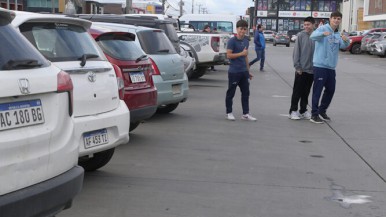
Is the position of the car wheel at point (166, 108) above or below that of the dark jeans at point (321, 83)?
below

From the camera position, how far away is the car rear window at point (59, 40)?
4867 millimetres

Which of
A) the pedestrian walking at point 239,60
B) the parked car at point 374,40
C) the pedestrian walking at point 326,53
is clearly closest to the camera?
the pedestrian walking at point 326,53

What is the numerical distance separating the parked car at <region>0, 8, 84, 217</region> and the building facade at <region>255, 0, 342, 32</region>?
104551mm

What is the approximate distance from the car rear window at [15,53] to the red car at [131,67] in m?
3.48

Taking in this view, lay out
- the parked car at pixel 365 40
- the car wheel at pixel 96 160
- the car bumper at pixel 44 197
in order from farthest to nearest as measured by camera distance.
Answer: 1. the parked car at pixel 365 40
2. the car wheel at pixel 96 160
3. the car bumper at pixel 44 197

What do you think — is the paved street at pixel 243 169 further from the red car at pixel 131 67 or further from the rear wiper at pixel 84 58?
the rear wiper at pixel 84 58

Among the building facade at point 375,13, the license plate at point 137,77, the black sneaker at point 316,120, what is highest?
the building facade at point 375,13

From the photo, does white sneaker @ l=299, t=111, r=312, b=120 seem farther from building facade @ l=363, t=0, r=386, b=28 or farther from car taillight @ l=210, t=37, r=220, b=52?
building facade @ l=363, t=0, r=386, b=28

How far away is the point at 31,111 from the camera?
3.33m

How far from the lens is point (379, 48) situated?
3488 cm

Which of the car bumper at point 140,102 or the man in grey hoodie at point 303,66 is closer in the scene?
the car bumper at point 140,102

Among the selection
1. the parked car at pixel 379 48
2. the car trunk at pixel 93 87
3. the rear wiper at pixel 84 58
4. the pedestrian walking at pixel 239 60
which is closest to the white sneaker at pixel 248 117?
the pedestrian walking at pixel 239 60

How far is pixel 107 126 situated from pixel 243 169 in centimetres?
188

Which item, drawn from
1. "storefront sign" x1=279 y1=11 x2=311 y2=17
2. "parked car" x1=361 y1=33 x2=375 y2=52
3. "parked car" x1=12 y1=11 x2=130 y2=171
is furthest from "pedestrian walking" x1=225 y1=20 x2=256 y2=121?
"storefront sign" x1=279 y1=11 x2=311 y2=17
